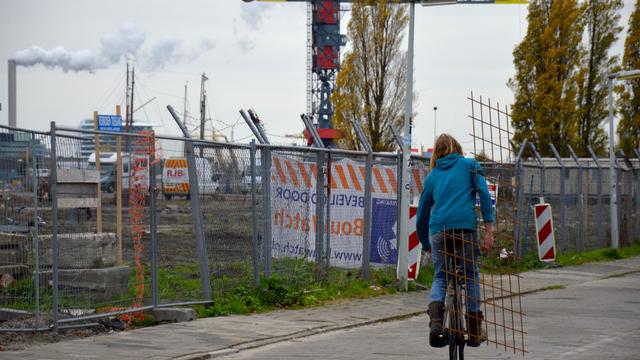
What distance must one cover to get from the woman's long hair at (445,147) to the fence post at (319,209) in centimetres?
683

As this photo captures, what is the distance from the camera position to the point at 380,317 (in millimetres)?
13336

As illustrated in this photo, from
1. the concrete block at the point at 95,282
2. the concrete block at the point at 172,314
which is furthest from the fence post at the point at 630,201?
the concrete block at the point at 95,282

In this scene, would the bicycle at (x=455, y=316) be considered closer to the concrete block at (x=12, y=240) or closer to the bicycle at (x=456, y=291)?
the bicycle at (x=456, y=291)

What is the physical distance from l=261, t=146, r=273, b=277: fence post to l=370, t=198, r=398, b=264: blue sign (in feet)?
10.6

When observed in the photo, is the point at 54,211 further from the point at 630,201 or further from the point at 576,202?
the point at 630,201

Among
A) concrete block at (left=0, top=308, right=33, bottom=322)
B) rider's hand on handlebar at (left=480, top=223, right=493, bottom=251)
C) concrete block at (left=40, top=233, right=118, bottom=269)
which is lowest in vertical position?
concrete block at (left=0, top=308, right=33, bottom=322)

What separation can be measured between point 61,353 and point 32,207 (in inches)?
62.7

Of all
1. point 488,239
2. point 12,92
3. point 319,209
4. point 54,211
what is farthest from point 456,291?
point 12,92

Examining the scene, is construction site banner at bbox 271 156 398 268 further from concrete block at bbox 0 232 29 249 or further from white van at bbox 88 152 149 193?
concrete block at bbox 0 232 29 249

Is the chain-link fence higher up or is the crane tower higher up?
the crane tower

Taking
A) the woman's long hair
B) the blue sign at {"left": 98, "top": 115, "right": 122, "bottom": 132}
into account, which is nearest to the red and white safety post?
the blue sign at {"left": 98, "top": 115, "right": 122, "bottom": 132}

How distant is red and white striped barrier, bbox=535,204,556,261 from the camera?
21.0 metres

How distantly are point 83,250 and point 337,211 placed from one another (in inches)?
232

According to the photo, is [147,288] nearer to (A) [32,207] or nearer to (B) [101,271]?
(B) [101,271]
